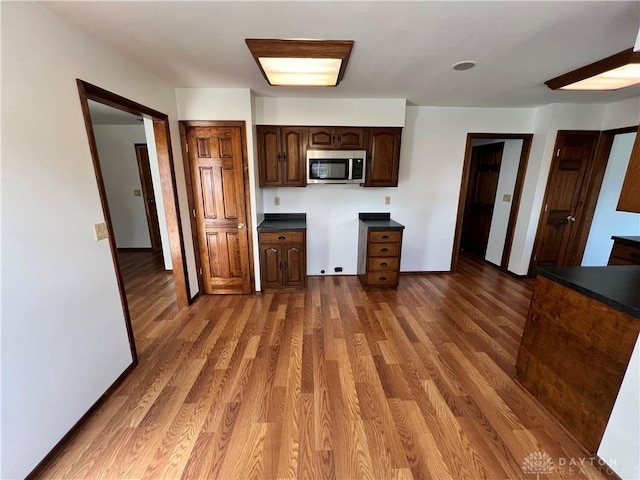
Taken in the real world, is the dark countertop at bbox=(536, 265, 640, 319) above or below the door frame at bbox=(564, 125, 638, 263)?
below

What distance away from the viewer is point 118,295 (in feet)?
6.12

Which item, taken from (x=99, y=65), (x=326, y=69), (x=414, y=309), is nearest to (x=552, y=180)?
(x=414, y=309)

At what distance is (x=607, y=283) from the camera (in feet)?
4.61

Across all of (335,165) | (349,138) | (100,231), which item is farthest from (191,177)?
(349,138)

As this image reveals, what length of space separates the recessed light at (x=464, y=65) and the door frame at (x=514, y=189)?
1.58 meters

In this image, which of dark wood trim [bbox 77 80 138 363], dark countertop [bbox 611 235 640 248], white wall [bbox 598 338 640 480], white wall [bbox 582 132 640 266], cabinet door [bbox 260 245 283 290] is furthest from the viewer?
white wall [bbox 582 132 640 266]

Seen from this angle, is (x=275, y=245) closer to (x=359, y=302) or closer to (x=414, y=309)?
(x=359, y=302)

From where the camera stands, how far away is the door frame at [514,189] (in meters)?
3.49

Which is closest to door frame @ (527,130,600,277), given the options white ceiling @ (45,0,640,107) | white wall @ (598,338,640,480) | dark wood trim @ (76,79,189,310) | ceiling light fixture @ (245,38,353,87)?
white ceiling @ (45,0,640,107)

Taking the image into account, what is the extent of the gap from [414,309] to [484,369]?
3.18ft

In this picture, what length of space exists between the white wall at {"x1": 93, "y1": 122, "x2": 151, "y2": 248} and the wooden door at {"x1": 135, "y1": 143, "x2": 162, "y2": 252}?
3.2 inches

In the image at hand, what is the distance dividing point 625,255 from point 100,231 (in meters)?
4.59

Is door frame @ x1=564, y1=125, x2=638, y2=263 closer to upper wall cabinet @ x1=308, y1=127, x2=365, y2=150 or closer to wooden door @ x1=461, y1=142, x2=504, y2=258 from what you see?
wooden door @ x1=461, y1=142, x2=504, y2=258

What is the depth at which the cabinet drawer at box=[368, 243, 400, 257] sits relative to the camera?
3.23 meters
